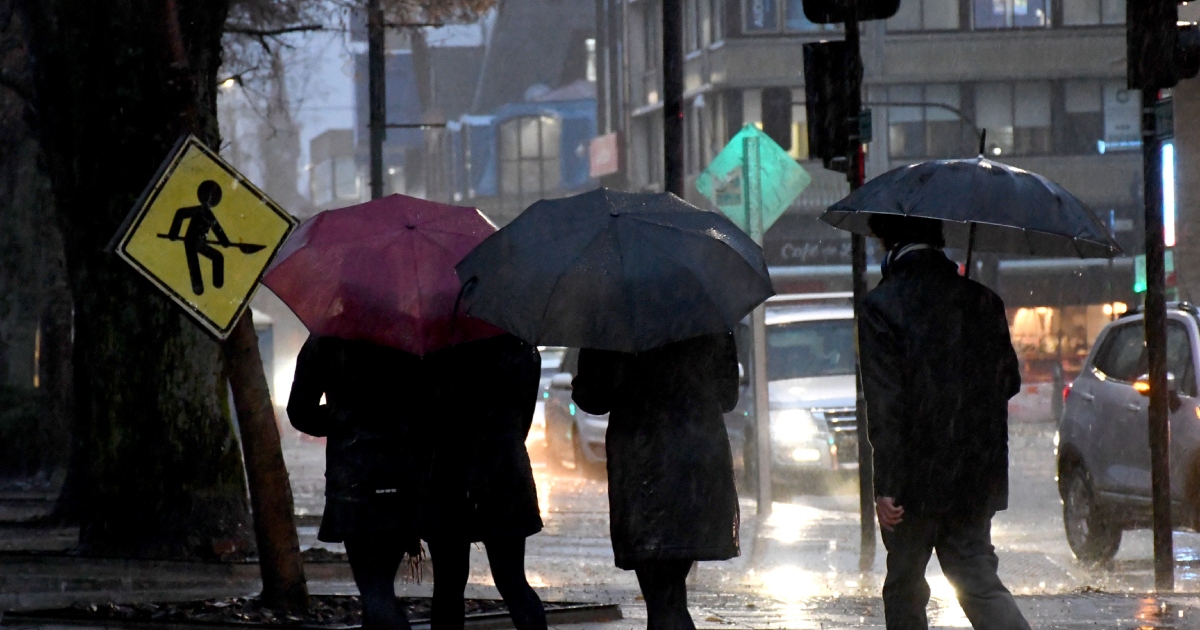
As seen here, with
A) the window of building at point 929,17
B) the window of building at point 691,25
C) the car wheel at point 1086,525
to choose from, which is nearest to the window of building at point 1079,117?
the window of building at point 929,17

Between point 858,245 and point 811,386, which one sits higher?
point 858,245

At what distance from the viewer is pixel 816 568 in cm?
1206

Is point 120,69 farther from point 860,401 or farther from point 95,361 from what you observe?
point 860,401

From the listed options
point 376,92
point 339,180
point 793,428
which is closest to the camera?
point 793,428

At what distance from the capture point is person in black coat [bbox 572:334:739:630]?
5.87 metres

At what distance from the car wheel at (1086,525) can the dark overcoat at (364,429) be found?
6.87 metres

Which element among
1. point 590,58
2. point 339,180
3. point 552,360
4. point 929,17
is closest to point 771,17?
point 929,17

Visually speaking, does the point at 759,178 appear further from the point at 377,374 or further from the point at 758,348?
the point at 377,374

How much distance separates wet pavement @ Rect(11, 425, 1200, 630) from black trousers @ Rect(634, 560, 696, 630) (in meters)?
2.13

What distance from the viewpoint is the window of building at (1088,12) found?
51906 millimetres

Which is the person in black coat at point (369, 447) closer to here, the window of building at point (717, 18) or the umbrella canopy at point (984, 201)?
the umbrella canopy at point (984, 201)

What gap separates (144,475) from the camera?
1121 centimetres

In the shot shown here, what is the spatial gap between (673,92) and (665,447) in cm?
576

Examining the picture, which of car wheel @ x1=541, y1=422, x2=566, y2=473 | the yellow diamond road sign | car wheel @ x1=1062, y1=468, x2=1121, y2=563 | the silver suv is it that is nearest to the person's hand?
the yellow diamond road sign
